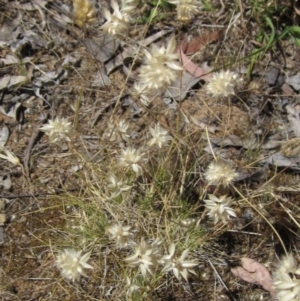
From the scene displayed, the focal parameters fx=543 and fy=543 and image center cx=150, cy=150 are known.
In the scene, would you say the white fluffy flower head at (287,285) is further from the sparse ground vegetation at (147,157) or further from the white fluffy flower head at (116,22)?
the white fluffy flower head at (116,22)

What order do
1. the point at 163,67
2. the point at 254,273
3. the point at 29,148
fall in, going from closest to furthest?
the point at 163,67 → the point at 254,273 → the point at 29,148

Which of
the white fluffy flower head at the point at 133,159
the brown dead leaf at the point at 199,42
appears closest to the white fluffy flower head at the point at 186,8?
the white fluffy flower head at the point at 133,159

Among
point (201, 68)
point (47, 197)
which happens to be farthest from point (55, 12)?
point (47, 197)

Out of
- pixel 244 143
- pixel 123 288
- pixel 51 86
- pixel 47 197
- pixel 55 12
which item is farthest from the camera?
pixel 55 12

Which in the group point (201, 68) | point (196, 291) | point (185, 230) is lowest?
point (196, 291)

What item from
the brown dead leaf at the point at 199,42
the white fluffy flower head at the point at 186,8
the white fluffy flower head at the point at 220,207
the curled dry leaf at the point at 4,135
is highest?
the white fluffy flower head at the point at 186,8

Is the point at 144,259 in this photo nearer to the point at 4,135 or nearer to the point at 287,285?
the point at 287,285

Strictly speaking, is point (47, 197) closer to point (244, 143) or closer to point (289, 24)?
point (244, 143)

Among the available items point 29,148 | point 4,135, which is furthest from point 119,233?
point 4,135

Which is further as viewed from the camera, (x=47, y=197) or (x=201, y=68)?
(x=201, y=68)
